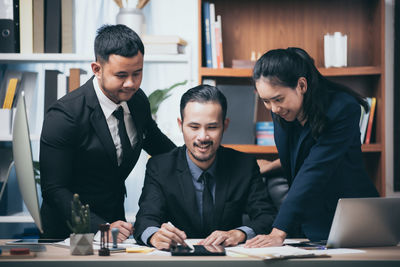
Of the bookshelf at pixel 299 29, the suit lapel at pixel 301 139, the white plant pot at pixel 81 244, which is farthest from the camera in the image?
the bookshelf at pixel 299 29

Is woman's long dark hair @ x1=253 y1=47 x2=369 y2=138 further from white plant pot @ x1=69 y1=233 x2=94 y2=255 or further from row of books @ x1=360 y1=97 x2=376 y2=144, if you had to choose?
row of books @ x1=360 y1=97 x2=376 y2=144

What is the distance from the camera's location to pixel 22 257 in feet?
4.30

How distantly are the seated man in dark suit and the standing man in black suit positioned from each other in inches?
6.7

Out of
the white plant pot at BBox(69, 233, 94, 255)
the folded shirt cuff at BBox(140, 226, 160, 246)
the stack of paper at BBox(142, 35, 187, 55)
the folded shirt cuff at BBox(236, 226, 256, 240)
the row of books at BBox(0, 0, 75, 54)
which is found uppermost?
the row of books at BBox(0, 0, 75, 54)

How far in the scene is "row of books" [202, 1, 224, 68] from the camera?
2893mm

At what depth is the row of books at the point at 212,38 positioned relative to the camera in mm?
2893

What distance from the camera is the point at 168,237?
1.49 m

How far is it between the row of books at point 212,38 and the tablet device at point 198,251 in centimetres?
165

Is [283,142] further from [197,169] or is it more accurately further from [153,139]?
[153,139]

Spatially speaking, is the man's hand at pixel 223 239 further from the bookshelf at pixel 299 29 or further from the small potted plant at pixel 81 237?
the bookshelf at pixel 299 29

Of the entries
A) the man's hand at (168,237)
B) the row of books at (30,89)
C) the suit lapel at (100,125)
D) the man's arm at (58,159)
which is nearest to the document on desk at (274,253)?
the man's hand at (168,237)

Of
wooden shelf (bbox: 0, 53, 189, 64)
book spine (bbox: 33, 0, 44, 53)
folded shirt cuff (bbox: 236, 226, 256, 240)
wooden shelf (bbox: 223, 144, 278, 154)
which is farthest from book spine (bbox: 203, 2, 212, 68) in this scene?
folded shirt cuff (bbox: 236, 226, 256, 240)

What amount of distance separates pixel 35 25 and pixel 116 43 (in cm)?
131

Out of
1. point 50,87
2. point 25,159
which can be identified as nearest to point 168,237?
point 25,159
